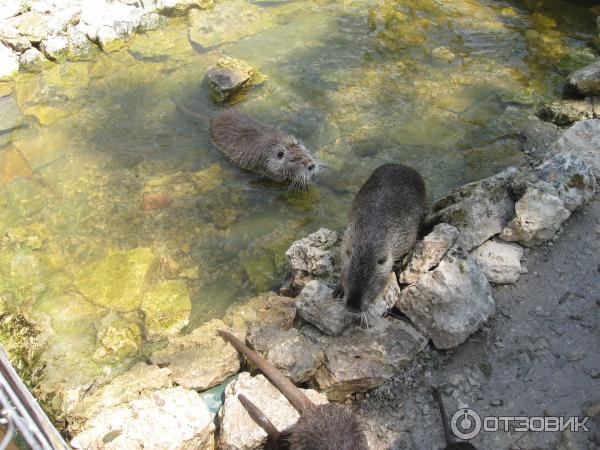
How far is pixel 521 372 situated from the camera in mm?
3758

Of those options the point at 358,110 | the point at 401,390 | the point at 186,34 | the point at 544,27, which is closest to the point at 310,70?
the point at 358,110

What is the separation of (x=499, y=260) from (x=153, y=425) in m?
3.14

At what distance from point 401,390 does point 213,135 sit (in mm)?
4130

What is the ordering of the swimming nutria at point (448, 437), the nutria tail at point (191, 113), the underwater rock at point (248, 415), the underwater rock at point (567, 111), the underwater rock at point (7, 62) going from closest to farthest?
the swimming nutria at point (448, 437) < the underwater rock at point (248, 415) < the underwater rock at point (567, 111) < the nutria tail at point (191, 113) < the underwater rock at point (7, 62)

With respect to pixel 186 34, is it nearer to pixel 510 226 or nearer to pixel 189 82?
pixel 189 82

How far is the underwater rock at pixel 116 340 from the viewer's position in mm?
4383

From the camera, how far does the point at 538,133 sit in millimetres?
6094

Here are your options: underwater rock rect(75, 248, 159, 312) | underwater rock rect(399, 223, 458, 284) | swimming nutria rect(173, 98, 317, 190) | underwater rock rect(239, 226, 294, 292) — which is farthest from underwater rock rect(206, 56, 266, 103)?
underwater rock rect(399, 223, 458, 284)

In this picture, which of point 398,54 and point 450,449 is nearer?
point 450,449

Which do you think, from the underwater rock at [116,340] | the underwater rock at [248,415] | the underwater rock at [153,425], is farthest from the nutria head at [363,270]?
the underwater rock at [116,340]

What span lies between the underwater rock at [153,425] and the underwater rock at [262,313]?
0.94 m

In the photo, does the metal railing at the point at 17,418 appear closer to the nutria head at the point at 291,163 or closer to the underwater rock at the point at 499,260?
the underwater rock at the point at 499,260

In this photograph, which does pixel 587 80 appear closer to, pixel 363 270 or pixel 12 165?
pixel 363 270

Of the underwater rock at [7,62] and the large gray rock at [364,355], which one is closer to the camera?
the large gray rock at [364,355]
